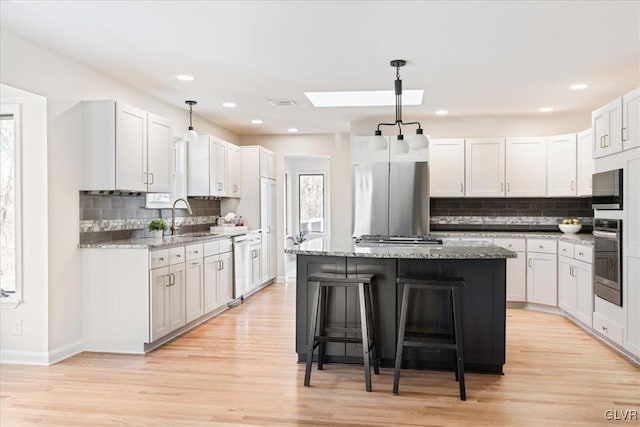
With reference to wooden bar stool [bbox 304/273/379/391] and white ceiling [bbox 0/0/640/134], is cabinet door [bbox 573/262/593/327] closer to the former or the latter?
white ceiling [bbox 0/0/640/134]

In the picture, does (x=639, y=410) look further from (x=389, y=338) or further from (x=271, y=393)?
(x=271, y=393)

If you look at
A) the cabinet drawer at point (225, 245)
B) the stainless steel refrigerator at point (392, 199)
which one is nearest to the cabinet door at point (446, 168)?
the stainless steel refrigerator at point (392, 199)

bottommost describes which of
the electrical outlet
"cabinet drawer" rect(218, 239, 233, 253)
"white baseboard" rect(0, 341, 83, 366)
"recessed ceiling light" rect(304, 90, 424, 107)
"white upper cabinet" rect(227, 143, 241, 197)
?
"white baseboard" rect(0, 341, 83, 366)

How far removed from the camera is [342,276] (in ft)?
12.3

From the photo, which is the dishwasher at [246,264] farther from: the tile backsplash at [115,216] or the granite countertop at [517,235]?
the granite countertop at [517,235]

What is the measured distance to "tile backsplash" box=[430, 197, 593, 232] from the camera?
21.4ft

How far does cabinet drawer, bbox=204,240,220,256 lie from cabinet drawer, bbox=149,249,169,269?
0.88 meters

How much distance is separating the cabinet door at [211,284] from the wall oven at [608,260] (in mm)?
3799

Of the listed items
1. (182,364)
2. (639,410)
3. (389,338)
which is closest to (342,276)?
(389,338)

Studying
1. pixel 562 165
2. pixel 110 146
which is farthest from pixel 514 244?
pixel 110 146

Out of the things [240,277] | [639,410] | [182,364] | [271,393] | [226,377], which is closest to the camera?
[639,410]

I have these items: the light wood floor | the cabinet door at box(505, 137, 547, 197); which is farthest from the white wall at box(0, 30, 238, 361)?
the cabinet door at box(505, 137, 547, 197)

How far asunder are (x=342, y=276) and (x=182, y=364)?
1.44 m

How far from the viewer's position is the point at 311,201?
10031 millimetres
